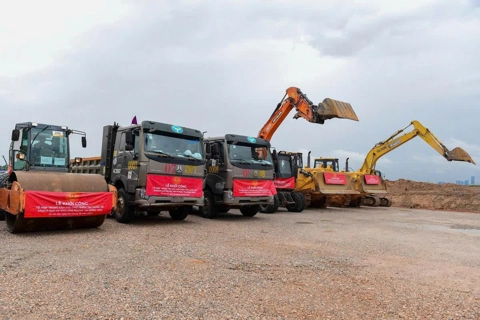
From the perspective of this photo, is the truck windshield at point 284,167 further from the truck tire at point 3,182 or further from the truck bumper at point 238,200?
the truck tire at point 3,182

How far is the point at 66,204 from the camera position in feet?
28.1

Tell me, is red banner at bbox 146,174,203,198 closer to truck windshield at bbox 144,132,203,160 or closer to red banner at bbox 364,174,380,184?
truck windshield at bbox 144,132,203,160

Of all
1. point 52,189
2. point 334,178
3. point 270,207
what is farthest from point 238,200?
point 334,178

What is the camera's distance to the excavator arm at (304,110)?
16.8 m

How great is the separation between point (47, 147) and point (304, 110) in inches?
430

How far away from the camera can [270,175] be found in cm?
1373

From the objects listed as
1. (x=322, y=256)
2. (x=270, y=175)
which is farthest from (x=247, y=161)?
(x=322, y=256)

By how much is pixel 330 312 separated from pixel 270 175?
943 centimetres

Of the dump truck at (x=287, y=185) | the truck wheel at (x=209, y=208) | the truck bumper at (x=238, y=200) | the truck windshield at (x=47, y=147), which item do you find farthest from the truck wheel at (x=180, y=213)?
the dump truck at (x=287, y=185)

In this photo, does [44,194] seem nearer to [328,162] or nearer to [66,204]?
[66,204]

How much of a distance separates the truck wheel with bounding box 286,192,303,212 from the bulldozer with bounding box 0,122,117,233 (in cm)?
983

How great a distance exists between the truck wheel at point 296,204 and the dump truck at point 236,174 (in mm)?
4009

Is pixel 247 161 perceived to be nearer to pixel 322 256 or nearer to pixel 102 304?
pixel 322 256

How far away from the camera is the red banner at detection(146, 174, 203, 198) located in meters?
10.5
